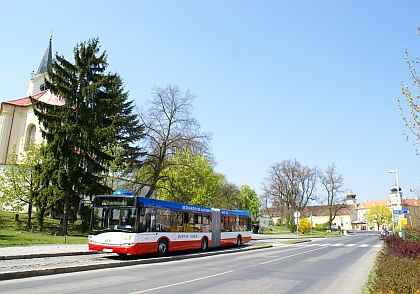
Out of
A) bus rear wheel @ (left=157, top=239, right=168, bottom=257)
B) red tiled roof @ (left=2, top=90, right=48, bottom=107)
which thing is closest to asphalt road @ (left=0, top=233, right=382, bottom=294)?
bus rear wheel @ (left=157, top=239, right=168, bottom=257)

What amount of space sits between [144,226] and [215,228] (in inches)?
324

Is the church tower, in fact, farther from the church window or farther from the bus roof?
the bus roof

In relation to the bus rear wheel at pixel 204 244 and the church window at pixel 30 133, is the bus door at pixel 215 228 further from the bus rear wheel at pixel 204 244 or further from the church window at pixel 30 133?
the church window at pixel 30 133

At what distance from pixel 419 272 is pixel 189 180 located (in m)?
31.4

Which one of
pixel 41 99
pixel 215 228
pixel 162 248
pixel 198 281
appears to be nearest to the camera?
pixel 198 281

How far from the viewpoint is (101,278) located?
35.8 ft

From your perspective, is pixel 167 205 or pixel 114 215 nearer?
pixel 114 215

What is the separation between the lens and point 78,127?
31141 mm

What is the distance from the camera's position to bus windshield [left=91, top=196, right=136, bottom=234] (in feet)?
53.2

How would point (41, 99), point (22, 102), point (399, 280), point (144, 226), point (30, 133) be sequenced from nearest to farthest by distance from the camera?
point (399, 280)
point (144, 226)
point (41, 99)
point (30, 133)
point (22, 102)

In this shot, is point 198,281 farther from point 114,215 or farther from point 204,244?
point 204,244

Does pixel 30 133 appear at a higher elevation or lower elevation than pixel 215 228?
higher

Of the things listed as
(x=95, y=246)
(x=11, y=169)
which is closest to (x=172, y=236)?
(x=95, y=246)

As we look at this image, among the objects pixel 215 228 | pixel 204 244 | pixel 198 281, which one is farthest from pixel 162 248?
pixel 198 281
